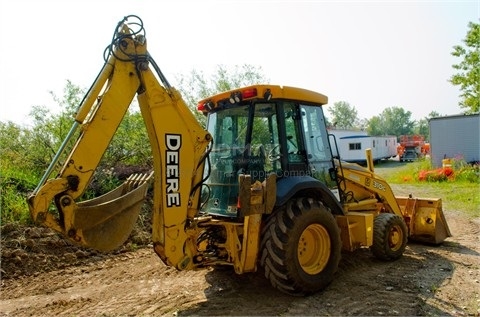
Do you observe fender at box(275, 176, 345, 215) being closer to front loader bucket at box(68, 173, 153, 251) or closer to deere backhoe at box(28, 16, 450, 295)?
deere backhoe at box(28, 16, 450, 295)

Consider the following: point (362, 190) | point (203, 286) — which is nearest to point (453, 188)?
point (362, 190)

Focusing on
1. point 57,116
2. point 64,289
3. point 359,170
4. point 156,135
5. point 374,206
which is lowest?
point 64,289

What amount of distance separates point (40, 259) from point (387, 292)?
5.04m

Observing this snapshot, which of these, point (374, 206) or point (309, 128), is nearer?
point (309, 128)

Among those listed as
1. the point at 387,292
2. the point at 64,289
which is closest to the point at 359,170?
the point at 387,292

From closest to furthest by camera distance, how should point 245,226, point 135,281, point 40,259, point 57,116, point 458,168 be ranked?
point 245,226 → point 135,281 → point 40,259 → point 57,116 → point 458,168

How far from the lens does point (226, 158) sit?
5.07 meters

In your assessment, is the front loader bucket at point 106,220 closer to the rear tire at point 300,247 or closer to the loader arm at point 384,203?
the rear tire at point 300,247

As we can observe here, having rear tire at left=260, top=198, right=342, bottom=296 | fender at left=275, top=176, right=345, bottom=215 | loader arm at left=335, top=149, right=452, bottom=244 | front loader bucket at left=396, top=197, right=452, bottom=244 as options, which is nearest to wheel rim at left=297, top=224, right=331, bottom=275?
rear tire at left=260, top=198, right=342, bottom=296

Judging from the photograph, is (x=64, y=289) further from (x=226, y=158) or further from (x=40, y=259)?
(x=226, y=158)

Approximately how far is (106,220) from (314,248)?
251 cm

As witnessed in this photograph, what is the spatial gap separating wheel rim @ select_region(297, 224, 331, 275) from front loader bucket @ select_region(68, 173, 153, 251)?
2002 millimetres

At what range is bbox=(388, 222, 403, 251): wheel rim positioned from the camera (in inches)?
240

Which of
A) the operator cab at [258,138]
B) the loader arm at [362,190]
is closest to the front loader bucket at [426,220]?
the loader arm at [362,190]
